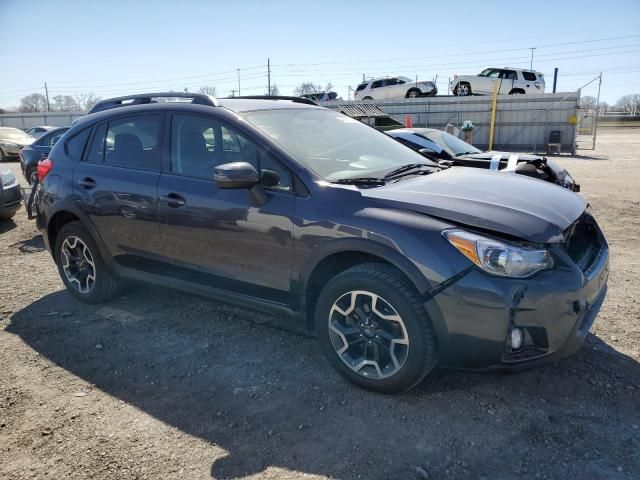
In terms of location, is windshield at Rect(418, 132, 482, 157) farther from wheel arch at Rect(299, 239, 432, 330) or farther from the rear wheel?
the rear wheel

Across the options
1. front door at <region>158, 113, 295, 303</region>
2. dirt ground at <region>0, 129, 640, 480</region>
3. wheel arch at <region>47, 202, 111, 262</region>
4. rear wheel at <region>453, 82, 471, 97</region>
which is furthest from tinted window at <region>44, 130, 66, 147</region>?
rear wheel at <region>453, 82, 471, 97</region>

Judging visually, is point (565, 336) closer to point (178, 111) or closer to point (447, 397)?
point (447, 397)

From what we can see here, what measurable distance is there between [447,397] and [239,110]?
7.80 ft

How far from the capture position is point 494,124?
23984mm

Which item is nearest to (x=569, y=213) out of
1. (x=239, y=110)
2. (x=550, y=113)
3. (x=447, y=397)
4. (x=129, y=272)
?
(x=447, y=397)

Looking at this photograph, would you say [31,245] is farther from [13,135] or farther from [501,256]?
[13,135]

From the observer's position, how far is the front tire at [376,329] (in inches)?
107

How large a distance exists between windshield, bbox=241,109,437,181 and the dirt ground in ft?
4.43

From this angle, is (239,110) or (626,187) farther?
(626,187)

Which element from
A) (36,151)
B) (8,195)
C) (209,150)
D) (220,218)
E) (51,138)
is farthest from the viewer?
(51,138)

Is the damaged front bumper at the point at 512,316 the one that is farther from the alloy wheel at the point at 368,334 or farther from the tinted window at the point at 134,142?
the tinted window at the point at 134,142

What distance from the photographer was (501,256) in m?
2.54

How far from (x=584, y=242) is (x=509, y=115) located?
75.0 ft

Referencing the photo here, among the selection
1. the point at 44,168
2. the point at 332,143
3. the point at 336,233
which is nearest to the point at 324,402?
the point at 336,233
